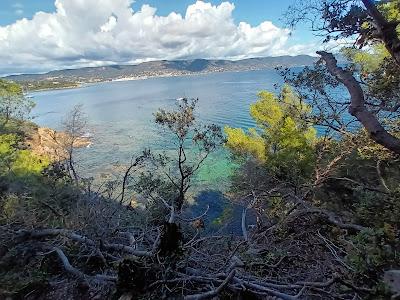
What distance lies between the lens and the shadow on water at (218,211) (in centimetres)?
2095

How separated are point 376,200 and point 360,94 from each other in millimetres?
2002

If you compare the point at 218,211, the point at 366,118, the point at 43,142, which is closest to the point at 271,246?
the point at 366,118

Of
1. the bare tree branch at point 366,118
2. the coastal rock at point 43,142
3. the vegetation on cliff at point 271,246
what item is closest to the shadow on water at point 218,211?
the vegetation on cliff at point 271,246

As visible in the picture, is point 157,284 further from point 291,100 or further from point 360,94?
point 291,100

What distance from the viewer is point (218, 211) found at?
25.1 m

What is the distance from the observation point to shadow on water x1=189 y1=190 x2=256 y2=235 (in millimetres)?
20953

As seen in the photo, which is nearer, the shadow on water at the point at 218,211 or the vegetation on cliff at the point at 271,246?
the vegetation on cliff at the point at 271,246

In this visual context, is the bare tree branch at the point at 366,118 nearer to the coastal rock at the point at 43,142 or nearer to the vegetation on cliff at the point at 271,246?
the vegetation on cliff at the point at 271,246

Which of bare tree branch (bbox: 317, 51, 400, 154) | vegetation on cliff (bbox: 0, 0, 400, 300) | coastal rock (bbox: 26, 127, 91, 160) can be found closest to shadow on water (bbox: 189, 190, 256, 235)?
vegetation on cliff (bbox: 0, 0, 400, 300)

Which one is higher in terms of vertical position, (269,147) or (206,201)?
(269,147)

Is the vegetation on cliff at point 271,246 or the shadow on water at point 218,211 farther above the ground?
the vegetation on cliff at point 271,246

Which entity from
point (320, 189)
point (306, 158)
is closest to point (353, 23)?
point (320, 189)

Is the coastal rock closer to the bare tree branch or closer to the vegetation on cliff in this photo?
the vegetation on cliff

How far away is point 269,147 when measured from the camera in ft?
69.4
